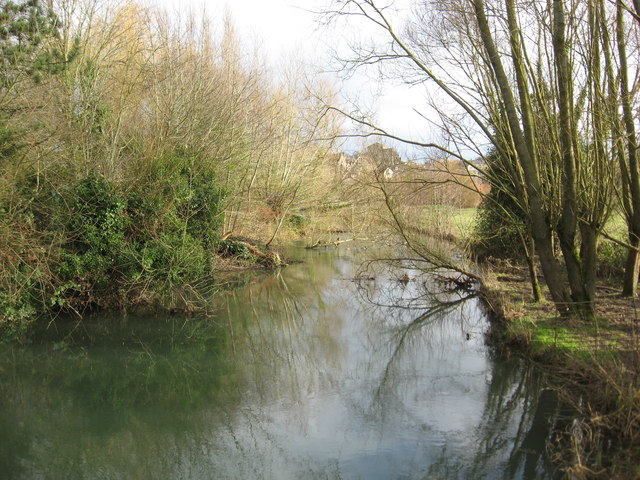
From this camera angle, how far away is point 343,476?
566 centimetres

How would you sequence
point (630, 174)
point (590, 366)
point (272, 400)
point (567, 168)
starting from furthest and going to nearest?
→ point (630, 174), point (567, 168), point (272, 400), point (590, 366)

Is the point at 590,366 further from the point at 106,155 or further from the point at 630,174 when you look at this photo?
the point at 106,155

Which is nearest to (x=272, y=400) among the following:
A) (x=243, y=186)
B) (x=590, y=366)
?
(x=590, y=366)

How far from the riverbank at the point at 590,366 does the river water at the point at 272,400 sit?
1.23 feet

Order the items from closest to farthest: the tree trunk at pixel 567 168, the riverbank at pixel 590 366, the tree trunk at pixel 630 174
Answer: the riverbank at pixel 590 366 < the tree trunk at pixel 567 168 < the tree trunk at pixel 630 174

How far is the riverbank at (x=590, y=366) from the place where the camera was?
218 inches

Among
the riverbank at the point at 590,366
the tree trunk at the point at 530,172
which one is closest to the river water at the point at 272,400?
the riverbank at the point at 590,366

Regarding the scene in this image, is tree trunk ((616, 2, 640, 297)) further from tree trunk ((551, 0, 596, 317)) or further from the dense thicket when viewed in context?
the dense thicket

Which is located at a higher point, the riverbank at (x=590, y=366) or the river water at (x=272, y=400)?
the riverbank at (x=590, y=366)

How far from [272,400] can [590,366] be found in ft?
13.4

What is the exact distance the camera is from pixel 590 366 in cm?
698

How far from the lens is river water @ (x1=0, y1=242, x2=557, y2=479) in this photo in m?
6.00

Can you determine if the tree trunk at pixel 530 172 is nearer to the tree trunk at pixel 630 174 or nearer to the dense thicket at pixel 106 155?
the tree trunk at pixel 630 174

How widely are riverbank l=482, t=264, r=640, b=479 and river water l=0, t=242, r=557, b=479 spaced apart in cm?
38
